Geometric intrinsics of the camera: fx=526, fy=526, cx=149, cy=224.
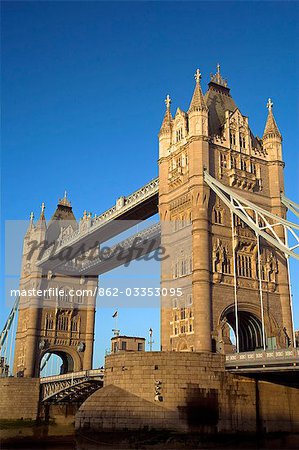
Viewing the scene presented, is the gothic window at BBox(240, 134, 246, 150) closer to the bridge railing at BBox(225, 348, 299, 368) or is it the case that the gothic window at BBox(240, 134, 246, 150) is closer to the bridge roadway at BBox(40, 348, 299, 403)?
the bridge roadway at BBox(40, 348, 299, 403)

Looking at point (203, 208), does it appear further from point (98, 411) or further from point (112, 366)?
point (98, 411)

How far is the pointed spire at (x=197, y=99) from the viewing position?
46500 millimetres

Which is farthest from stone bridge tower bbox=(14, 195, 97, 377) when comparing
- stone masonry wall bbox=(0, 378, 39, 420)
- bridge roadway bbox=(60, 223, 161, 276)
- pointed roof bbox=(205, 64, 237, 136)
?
pointed roof bbox=(205, 64, 237, 136)

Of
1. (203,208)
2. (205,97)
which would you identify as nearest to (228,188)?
(203,208)

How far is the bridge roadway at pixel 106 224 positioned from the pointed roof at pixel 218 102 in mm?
8026

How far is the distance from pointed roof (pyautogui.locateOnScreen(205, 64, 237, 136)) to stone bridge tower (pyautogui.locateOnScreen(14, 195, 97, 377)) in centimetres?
3695

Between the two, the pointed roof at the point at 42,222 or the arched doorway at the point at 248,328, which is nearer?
the arched doorway at the point at 248,328

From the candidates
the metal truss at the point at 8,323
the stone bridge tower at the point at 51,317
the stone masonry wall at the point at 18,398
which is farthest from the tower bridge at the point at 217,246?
the metal truss at the point at 8,323

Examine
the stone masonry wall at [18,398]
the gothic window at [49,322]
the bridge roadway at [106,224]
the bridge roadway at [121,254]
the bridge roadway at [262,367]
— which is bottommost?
the stone masonry wall at [18,398]

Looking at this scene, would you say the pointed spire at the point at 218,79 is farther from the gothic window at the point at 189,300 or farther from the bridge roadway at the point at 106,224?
the gothic window at the point at 189,300

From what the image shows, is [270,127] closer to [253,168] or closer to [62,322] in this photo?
[253,168]

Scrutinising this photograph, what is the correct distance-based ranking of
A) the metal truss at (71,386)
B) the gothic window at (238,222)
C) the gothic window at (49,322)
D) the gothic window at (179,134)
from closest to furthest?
1. the gothic window at (238,222)
2. the gothic window at (179,134)
3. the metal truss at (71,386)
4. the gothic window at (49,322)

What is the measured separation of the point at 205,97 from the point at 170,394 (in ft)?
93.8

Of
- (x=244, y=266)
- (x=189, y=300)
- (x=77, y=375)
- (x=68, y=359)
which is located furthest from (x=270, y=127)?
(x=68, y=359)
